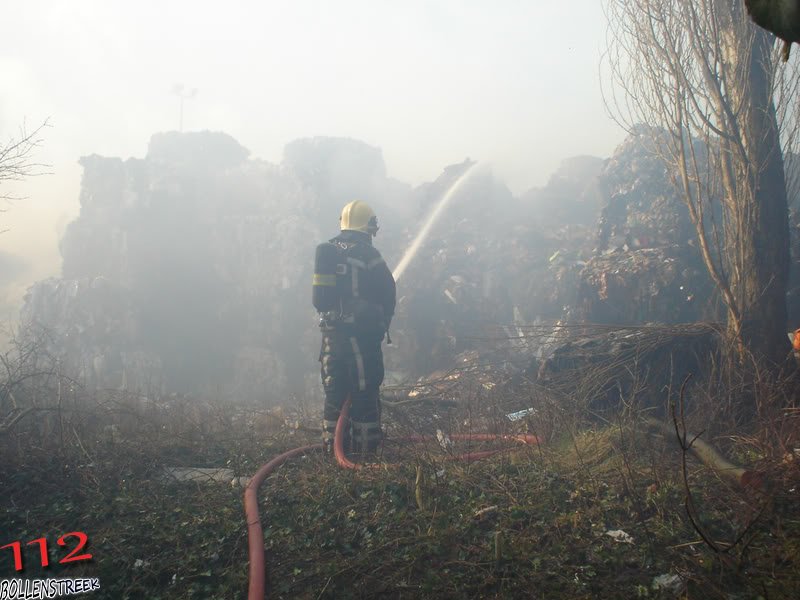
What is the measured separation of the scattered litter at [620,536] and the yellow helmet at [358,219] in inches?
127

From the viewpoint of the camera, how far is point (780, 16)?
1.18m

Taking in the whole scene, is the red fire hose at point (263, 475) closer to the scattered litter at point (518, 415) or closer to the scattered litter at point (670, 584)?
the scattered litter at point (518, 415)

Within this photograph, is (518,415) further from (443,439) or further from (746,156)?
(746,156)

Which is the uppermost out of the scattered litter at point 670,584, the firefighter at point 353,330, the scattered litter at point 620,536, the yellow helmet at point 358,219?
the yellow helmet at point 358,219

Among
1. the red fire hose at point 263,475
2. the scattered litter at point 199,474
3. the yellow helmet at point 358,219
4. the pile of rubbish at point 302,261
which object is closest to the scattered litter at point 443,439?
the red fire hose at point 263,475

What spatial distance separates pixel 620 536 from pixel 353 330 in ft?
8.92

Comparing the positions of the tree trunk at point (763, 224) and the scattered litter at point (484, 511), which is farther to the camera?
the tree trunk at point (763, 224)

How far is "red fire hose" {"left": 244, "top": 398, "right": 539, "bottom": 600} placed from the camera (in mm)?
→ 2141

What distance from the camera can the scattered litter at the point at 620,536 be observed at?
7.32 feet

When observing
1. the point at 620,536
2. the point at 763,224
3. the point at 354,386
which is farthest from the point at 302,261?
the point at 620,536

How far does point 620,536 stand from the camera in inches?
89.0

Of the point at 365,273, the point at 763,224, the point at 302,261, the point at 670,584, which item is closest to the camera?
the point at 670,584

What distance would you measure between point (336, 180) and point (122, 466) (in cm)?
1876

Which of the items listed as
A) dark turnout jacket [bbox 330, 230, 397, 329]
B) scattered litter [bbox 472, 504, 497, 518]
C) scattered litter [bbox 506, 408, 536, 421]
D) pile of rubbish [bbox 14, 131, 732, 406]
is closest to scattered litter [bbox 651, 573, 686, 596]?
scattered litter [bbox 472, 504, 497, 518]
